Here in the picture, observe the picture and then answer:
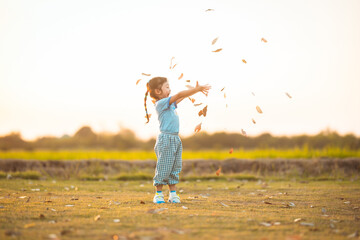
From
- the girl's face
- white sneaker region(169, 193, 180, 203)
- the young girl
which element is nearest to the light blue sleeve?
the young girl

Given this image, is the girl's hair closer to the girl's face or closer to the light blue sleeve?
the girl's face

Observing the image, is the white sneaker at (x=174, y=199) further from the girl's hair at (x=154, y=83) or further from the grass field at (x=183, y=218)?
the girl's hair at (x=154, y=83)

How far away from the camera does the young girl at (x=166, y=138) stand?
4102 millimetres

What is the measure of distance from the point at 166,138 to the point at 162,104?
0.41 m

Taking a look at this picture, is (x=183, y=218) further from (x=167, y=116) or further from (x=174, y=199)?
(x=167, y=116)

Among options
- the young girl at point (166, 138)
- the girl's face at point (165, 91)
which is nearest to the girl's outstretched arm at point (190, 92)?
the young girl at point (166, 138)

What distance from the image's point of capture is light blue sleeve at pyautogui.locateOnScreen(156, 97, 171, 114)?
416 cm

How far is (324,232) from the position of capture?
8.02 ft

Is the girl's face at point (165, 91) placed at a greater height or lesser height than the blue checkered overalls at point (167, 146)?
greater

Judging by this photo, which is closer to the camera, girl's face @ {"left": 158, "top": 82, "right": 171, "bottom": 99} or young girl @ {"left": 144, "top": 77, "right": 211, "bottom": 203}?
young girl @ {"left": 144, "top": 77, "right": 211, "bottom": 203}

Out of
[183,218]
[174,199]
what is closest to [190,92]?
[174,199]

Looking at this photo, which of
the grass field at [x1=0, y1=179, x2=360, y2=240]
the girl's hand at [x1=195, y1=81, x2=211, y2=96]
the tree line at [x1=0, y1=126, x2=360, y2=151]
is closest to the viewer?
the grass field at [x1=0, y1=179, x2=360, y2=240]

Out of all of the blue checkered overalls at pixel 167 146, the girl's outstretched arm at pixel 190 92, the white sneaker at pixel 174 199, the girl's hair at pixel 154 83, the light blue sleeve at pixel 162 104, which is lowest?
the white sneaker at pixel 174 199

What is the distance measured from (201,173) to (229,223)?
531cm
